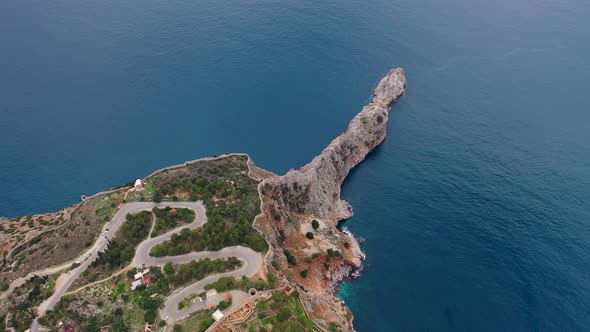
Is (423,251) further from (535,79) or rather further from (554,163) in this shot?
(535,79)

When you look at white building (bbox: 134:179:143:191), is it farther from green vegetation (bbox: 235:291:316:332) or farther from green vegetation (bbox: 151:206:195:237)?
green vegetation (bbox: 235:291:316:332)

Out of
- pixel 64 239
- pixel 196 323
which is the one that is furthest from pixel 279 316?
pixel 64 239

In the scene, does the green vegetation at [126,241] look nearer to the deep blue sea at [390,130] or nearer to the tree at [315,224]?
the deep blue sea at [390,130]

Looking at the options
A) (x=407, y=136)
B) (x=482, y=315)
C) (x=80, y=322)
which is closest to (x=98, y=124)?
(x=80, y=322)

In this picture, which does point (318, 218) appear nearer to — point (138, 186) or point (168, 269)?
point (168, 269)

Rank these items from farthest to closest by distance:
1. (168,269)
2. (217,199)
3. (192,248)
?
1. (217,199)
2. (192,248)
3. (168,269)

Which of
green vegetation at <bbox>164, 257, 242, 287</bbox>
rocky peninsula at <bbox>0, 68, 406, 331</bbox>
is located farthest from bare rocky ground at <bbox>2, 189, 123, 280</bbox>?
green vegetation at <bbox>164, 257, 242, 287</bbox>
